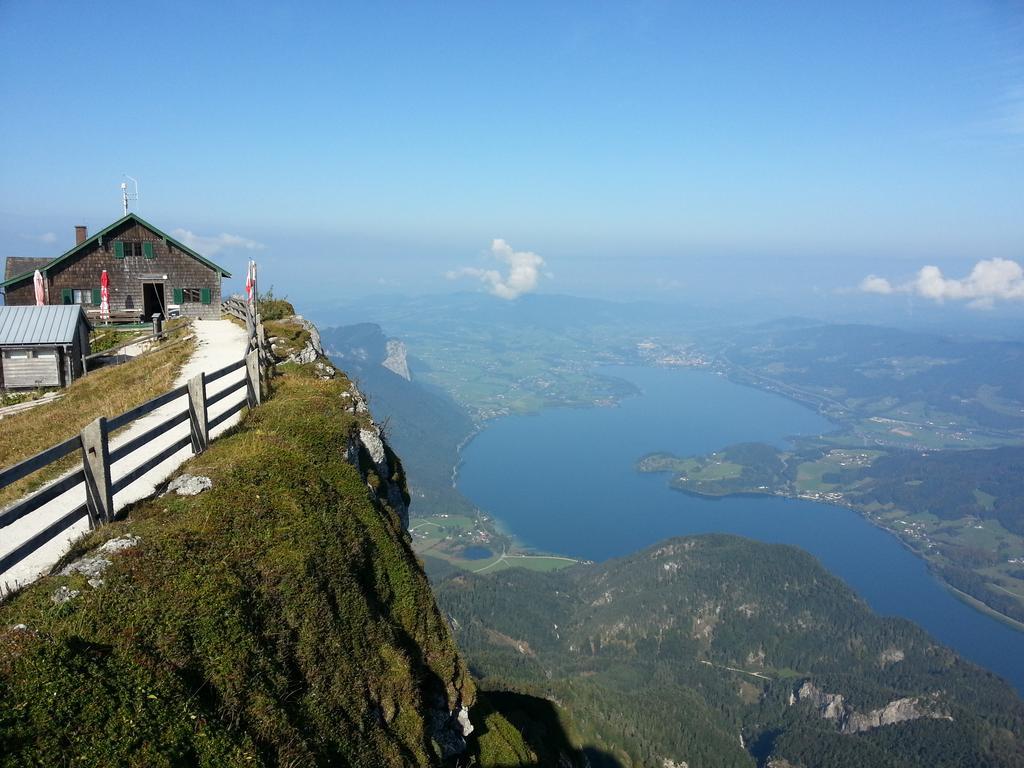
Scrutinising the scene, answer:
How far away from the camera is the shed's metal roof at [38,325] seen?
29.2 metres

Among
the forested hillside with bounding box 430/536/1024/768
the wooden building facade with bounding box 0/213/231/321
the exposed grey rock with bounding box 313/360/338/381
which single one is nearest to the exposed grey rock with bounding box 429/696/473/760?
the exposed grey rock with bounding box 313/360/338/381

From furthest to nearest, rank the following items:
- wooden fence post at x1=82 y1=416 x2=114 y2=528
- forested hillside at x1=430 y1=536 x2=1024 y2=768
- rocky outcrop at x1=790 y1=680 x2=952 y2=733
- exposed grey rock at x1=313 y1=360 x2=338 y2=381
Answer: rocky outcrop at x1=790 y1=680 x2=952 y2=733 < forested hillside at x1=430 y1=536 x2=1024 y2=768 < exposed grey rock at x1=313 y1=360 x2=338 y2=381 < wooden fence post at x1=82 y1=416 x2=114 y2=528

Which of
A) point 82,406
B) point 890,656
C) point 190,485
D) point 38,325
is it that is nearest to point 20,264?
point 38,325

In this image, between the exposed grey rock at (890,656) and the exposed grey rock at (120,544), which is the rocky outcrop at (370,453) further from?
the exposed grey rock at (890,656)

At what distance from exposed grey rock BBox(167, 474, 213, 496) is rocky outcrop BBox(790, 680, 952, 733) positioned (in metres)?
174

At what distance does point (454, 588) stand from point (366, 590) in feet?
582

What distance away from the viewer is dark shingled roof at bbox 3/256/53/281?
42.8 m

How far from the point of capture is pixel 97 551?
27.7 ft

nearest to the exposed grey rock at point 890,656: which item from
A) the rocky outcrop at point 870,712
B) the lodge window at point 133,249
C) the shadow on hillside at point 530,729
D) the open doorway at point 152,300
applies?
the rocky outcrop at point 870,712

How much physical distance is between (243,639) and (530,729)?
2284 cm

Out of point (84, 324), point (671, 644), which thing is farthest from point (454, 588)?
point (84, 324)

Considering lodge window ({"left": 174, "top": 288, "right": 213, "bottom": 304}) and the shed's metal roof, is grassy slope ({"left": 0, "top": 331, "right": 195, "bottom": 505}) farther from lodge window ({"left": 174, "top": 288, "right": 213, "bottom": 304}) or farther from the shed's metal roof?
lodge window ({"left": 174, "top": 288, "right": 213, "bottom": 304})

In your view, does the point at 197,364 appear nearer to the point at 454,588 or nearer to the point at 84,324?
the point at 84,324

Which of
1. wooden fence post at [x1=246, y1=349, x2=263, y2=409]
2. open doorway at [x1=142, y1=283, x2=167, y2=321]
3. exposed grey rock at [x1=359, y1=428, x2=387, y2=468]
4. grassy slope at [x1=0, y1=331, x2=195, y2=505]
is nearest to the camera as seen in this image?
grassy slope at [x1=0, y1=331, x2=195, y2=505]
